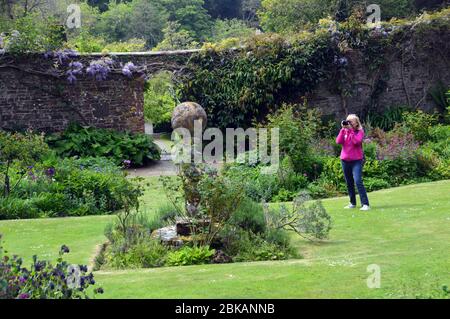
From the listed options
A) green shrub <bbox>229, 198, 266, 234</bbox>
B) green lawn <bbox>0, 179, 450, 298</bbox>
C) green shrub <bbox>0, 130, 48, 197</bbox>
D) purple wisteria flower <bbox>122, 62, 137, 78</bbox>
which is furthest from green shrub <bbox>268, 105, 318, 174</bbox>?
purple wisteria flower <bbox>122, 62, 137, 78</bbox>

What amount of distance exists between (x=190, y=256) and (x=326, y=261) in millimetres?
1753

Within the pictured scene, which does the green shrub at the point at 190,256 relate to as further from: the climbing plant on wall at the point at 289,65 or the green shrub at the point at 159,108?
the green shrub at the point at 159,108

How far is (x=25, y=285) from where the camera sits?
679cm

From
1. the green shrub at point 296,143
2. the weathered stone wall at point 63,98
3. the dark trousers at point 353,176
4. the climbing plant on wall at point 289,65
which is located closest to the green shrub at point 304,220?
the dark trousers at point 353,176

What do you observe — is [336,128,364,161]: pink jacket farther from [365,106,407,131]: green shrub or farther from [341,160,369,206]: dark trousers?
[365,106,407,131]: green shrub

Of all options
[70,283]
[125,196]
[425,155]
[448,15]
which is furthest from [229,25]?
[70,283]

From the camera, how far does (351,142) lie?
13.8 meters

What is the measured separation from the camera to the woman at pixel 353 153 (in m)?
13.7

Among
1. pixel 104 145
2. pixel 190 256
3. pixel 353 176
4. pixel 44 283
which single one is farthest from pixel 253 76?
pixel 44 283

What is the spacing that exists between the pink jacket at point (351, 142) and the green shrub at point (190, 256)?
4.01m

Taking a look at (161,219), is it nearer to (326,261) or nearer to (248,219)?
(248,219)

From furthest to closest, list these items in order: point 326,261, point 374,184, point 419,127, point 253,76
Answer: point 253,76, point 419,127, point 374,184, point 326,261

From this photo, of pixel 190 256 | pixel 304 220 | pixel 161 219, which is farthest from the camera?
pixel 161 219

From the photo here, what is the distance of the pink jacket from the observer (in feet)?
45.2
